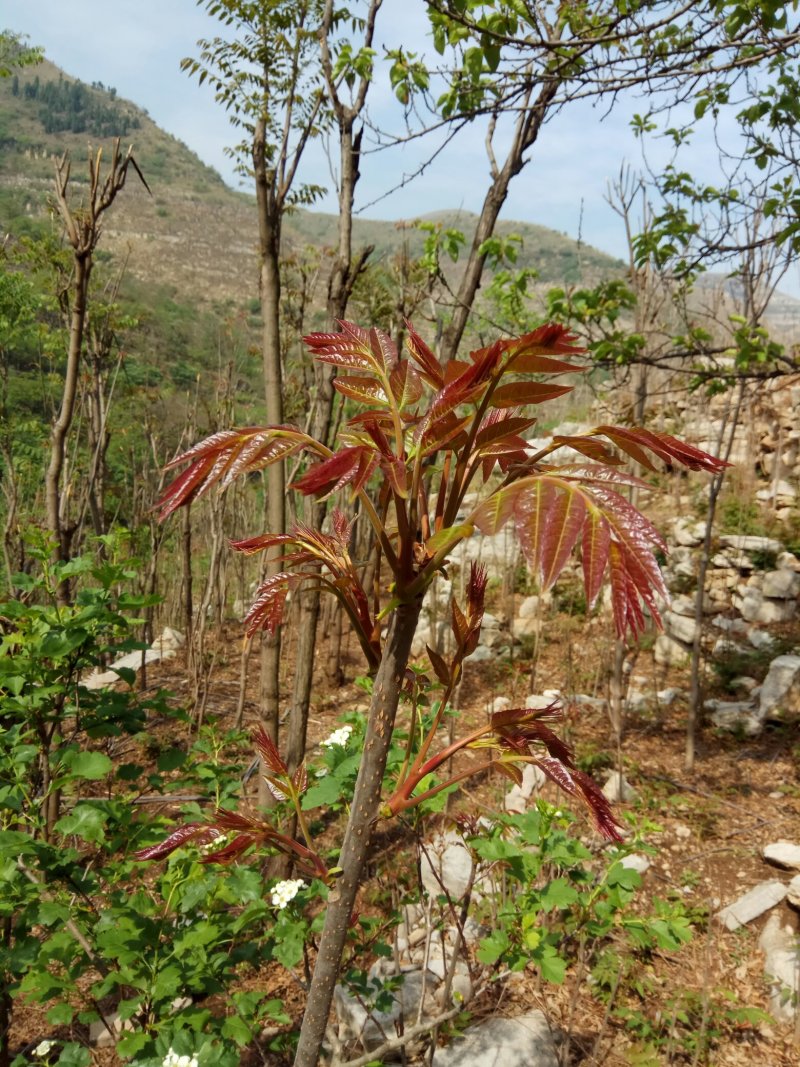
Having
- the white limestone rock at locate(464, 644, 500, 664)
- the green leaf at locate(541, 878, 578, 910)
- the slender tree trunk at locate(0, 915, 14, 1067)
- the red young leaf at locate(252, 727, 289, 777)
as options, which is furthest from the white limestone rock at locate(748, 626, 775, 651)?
the red young leaf at locate(252, 727, 289, 777)

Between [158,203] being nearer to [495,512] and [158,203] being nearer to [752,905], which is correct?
[752,905]

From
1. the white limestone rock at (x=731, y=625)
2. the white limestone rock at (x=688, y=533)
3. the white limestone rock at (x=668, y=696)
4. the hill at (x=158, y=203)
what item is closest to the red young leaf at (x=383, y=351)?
the white limestone rock at (x=668, y=696)

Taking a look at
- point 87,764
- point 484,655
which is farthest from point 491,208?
point 484,655

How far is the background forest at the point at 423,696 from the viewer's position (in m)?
0.68

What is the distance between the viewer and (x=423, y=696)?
40.1 inches

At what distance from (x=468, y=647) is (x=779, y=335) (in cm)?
1026

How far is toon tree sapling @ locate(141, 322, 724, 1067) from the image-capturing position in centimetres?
53

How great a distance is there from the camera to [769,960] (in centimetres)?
304

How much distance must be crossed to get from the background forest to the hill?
4478cm

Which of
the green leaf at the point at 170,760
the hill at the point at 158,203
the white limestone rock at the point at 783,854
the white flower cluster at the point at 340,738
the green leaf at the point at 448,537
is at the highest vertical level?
the hill at the point at 158,203

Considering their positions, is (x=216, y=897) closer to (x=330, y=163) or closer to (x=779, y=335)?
(x=330, y=163)

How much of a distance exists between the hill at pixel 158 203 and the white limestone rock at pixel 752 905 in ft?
155

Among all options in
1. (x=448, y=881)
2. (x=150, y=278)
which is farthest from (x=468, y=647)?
(x=150, y=278)

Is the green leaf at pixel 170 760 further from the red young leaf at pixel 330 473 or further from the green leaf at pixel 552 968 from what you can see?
the red young leaf at pixel 330 473
